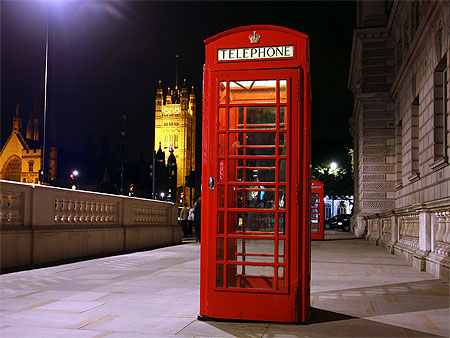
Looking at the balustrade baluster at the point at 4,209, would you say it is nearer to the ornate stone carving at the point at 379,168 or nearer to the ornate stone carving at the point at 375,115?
the ornate stone carving at the point at 379,168

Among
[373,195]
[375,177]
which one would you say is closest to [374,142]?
[375,177]

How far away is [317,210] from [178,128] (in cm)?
11841

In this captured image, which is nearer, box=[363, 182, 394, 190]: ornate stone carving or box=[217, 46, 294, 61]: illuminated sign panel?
box=[217, 46, 294, 61]: illuminated sign panel

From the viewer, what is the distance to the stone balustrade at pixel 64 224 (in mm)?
9539

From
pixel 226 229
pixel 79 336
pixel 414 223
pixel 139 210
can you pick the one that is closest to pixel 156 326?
pixel 79 336

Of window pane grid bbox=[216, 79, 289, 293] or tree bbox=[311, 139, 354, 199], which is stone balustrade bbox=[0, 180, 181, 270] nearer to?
window pane grid bbox=[216, 79, 289, 293]

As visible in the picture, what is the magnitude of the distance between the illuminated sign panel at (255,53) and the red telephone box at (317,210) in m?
17.9

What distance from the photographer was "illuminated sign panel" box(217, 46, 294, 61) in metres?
5.37

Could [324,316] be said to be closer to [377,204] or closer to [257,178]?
[257,178]

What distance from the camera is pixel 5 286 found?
299 inches

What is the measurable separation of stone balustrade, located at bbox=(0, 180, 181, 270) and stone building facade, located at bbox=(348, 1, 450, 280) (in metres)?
7.15

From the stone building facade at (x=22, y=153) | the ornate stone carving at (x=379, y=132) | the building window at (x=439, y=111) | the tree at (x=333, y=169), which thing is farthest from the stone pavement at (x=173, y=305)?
the stone building facade at (x=22, y=153)

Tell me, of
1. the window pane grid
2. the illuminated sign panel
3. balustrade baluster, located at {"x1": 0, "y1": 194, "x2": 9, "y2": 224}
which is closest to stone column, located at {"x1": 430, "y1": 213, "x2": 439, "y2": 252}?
the window pane grid

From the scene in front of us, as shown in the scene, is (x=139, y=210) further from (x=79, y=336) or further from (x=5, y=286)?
(x=79, y=336)
